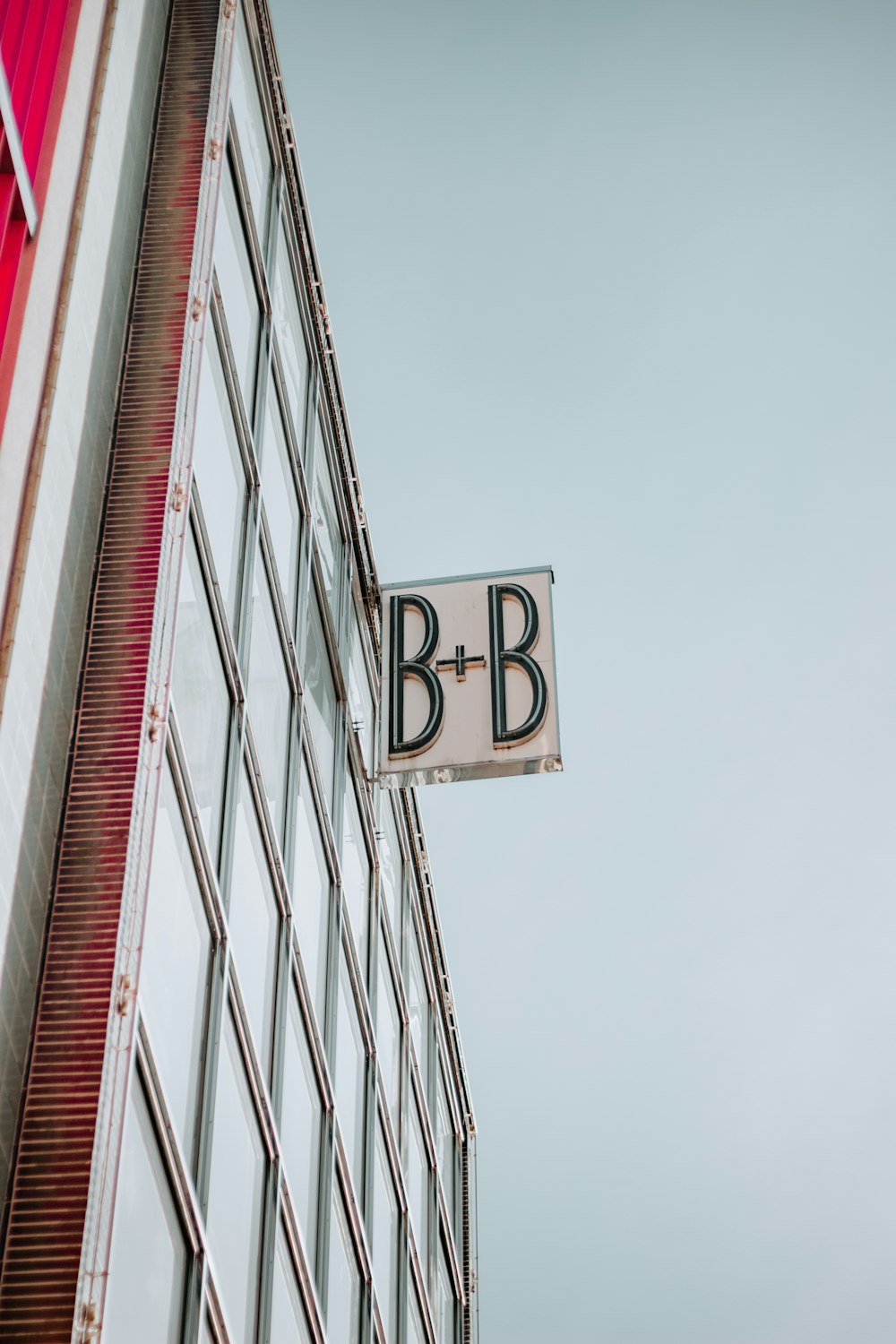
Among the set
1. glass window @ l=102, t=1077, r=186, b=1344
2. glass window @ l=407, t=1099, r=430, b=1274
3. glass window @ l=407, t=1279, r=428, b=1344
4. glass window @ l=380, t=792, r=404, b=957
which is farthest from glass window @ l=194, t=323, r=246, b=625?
glass window @ l=407, t=1279, r=428, b=1344

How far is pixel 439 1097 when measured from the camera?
2623 centimetres

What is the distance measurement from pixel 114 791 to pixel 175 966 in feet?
5.41

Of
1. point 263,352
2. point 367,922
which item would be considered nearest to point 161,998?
point 263,352

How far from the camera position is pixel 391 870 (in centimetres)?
2256

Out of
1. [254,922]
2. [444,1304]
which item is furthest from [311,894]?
[444,1304]

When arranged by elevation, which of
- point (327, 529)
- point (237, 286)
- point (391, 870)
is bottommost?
point (391, 870)

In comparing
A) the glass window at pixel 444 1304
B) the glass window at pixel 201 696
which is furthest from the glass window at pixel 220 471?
the glass window at pixel 444 1304

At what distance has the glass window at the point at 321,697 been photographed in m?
17.7

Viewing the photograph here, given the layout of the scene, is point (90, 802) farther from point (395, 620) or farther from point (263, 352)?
point (395, 620)

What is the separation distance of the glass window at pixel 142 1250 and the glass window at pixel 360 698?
9636mm

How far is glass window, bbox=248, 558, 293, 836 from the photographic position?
49.0ft

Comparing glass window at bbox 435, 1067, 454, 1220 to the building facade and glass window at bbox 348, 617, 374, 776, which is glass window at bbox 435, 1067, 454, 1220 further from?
glass window at bbox 348, 617, 374, 776

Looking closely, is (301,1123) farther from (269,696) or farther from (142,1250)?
(142,1250)

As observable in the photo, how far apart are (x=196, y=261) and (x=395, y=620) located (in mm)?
7667
